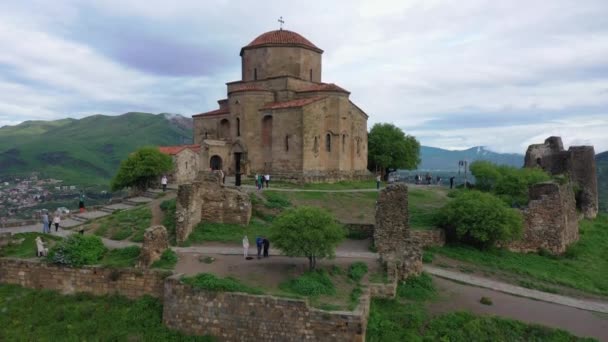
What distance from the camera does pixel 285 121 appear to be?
93.9ft

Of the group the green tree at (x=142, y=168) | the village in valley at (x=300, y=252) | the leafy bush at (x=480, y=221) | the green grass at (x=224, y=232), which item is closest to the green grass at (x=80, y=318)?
the village in valley at (x=300, y=252)

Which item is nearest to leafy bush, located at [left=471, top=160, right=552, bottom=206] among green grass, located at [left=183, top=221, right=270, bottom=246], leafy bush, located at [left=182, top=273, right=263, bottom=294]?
green grass, located at [left=183, top=221, right=270, bottom=246]

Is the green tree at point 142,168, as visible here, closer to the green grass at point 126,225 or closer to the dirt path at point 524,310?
the green grass at point 126,225

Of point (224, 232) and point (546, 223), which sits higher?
point (546, 223)

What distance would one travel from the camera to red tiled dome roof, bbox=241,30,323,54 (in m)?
31.5

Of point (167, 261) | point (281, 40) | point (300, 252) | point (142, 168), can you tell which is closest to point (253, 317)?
A: point (300, 252)

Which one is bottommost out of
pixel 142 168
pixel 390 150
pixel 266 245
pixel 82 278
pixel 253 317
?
pixel 253 317

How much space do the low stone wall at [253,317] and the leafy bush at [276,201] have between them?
8928 mm

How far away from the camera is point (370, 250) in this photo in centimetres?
1612

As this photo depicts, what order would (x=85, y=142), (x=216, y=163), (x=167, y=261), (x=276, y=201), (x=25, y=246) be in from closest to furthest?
(x=167, y=261)
(x=25, y=246)
(x=276, y=201)
(x=216, y=163)
(x=85, y=142)

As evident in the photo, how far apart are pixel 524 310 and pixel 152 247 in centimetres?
1175

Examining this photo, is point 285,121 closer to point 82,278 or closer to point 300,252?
point 300,252

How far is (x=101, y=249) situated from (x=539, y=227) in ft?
62.8

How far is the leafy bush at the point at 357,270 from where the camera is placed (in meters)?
13.0
